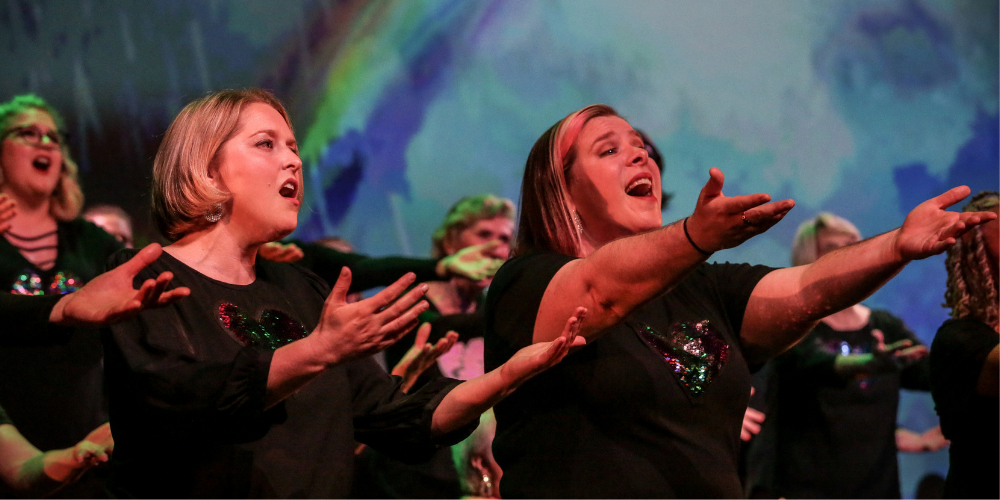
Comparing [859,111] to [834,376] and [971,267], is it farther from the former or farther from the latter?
[971,267]

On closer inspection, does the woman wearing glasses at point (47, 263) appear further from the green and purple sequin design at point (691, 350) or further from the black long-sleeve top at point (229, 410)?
the green and purple sequin design at point (691, 350)

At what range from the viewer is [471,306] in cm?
377

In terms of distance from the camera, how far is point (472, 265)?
2.90 meters

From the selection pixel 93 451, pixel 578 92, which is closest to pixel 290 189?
pixel 93 451

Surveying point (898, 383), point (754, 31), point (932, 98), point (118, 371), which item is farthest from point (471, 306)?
point (932, 98)

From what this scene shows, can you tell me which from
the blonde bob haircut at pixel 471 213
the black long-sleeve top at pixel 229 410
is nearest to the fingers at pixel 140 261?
the black long-sleeve top at pixel 229 410

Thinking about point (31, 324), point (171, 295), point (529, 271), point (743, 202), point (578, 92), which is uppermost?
point (578, 92)

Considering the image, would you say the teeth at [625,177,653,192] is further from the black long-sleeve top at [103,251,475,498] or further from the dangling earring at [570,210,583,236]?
the black long-sleeve top at [103,251,475,498]

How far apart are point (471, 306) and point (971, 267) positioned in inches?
75.6

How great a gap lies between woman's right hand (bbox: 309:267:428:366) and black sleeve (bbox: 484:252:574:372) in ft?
1.22

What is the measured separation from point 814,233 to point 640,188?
2.29 m

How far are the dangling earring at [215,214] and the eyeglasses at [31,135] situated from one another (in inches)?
67.1

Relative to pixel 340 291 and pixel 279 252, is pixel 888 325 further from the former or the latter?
pixel 340 291

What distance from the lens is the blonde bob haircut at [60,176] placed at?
295 cm
